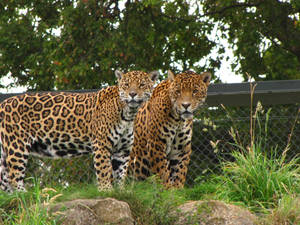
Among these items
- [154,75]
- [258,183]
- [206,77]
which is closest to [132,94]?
[154,75]

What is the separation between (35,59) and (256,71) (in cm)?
559

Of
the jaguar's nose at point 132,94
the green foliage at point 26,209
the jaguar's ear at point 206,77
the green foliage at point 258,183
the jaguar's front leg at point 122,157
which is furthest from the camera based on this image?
the jaguar's ear at point 206,77

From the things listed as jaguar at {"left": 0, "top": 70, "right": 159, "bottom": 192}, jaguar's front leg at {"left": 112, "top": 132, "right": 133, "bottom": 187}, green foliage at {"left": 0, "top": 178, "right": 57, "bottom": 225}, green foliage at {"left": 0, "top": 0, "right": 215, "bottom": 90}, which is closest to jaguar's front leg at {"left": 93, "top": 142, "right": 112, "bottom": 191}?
jaguar at {"left": 0, "top": 70, "right": 159, "bottom": 192}

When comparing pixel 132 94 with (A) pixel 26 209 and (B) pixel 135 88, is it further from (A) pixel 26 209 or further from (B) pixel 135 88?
(A) pixel 26 209

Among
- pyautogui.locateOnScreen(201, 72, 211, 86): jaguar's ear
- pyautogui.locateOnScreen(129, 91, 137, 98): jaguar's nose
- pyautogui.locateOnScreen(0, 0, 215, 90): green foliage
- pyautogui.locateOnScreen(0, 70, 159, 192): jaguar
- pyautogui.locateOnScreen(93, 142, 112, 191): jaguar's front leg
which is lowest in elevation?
pyautogui.locateOnScreen(93, 142, 112, 191): jaguar's front leg

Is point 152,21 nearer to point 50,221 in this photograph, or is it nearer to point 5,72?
point 5,72

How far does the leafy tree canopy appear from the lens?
14758 millimetres

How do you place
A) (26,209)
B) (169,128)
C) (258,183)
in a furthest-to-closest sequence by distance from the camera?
(169,128), (258,183), (26,209)

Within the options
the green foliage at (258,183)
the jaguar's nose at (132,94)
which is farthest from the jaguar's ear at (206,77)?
the green foliage at (258,183)

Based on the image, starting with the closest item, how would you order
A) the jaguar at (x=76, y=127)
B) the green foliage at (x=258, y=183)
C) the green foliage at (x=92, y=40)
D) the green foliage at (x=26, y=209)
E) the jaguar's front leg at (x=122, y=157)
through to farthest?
the green foliage at (x=26, y=209) → the green foliage at (x=258, y=183) → the jaguar at (x=76, y=127) → the jaguar's front leg at (x=122, y=157) → the green foliage at (x=92, y=40)

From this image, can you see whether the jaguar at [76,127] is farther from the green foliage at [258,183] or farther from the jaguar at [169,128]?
the green foliage at [258,183]

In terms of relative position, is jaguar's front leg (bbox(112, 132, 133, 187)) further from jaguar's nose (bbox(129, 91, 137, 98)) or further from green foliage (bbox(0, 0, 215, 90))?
green foliage (bbox(0, 0, 215, 90))

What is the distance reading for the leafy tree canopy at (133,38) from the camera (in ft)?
48.4

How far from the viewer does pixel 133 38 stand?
607 inches
